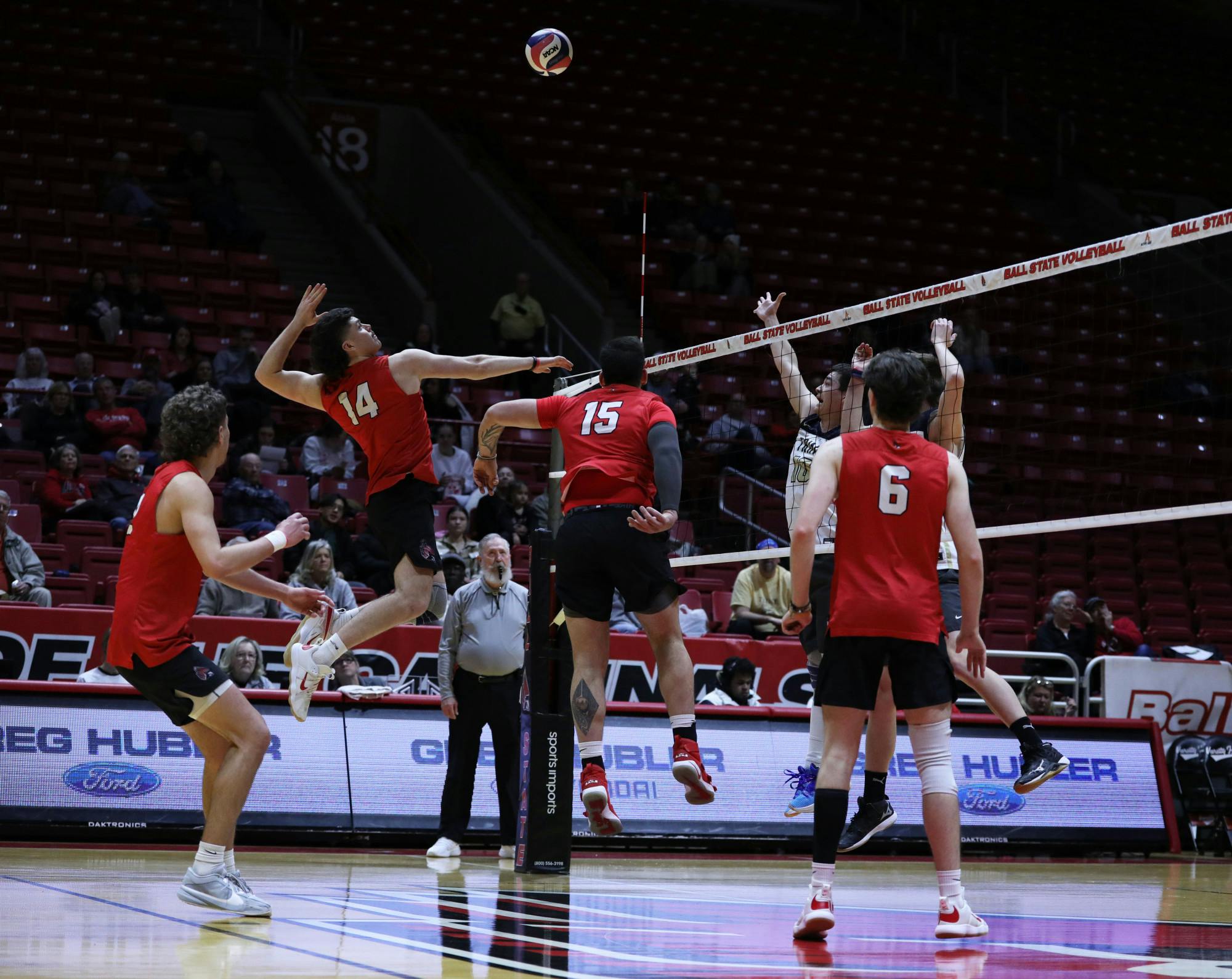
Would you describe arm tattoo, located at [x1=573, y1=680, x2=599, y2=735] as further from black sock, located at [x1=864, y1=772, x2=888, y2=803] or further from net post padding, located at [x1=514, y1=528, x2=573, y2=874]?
net post padding, located at [x1=514, y1=528, x2=573, y2=874]

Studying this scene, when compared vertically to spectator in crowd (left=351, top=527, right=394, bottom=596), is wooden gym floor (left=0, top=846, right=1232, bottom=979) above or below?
below

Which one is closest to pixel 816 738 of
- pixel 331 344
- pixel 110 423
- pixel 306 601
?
pixel 306 601

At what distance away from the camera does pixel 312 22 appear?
24.2 meters

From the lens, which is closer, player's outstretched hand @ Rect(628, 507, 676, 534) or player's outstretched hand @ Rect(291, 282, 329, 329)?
player's outstretched hand @ Rect(628, 507, 676, 534)

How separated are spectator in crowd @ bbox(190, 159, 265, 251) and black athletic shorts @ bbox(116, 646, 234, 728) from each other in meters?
14.3

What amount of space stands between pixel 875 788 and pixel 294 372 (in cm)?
356

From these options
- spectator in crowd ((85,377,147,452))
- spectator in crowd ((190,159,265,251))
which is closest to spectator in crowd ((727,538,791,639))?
spectator in crowd ((85,377,147,452))

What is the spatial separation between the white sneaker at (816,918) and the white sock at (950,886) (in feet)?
1.56

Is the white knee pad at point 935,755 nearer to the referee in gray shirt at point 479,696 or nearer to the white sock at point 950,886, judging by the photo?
the white sock at point 950,886

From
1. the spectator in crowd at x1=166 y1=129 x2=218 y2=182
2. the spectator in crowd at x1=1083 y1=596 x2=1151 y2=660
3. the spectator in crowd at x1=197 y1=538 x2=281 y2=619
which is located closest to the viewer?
the spectator in crowd at x1=197 y1=538 x2=281 y2=619

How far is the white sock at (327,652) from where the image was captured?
782cm

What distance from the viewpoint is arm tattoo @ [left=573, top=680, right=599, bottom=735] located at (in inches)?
287

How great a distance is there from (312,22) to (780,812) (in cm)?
1706

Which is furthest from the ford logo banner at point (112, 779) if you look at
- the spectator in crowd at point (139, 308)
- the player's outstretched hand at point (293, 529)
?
the spectator in crowd at point (139, 308)
